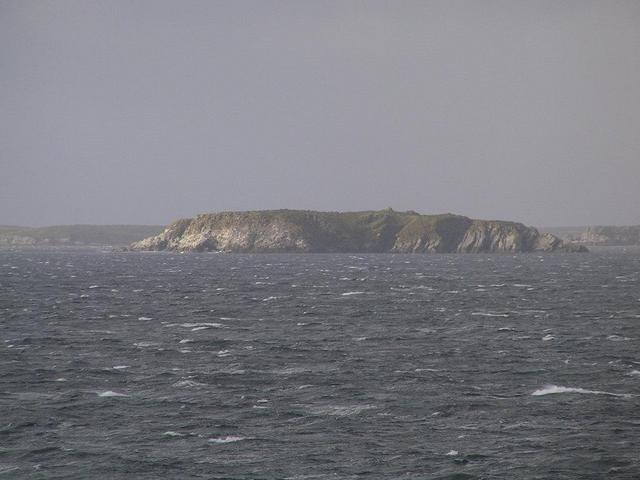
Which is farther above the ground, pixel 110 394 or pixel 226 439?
pixel 110 394

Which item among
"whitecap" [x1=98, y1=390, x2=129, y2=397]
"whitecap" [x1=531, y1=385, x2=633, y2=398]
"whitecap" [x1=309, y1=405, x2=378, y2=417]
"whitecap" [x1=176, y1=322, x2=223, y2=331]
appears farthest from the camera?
"whitecap" [x1=176, y1=322, x2=223, y2=331]

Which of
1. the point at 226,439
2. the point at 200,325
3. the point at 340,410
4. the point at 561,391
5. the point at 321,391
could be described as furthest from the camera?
the point at 200,325

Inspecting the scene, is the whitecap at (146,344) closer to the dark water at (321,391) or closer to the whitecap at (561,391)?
the dark water at (321,391)

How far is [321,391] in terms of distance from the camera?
1490 inches

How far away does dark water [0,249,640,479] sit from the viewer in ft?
91.1

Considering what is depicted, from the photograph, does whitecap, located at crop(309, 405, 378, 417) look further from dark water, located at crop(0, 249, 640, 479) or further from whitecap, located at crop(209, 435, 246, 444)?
whitecap, located at crop(209, 435, 246, 444)

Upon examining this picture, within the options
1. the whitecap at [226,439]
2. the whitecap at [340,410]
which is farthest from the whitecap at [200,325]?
the whitecap at [226,439]

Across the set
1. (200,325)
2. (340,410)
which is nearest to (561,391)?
(340,410)

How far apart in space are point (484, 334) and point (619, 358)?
1148 cm

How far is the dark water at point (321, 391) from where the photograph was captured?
91.1ft

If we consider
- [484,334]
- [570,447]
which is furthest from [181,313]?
[570,447]

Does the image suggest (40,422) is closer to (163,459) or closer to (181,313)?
(163,459)

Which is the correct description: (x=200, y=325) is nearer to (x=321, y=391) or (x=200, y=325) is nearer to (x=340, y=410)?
(x=321, y=391)

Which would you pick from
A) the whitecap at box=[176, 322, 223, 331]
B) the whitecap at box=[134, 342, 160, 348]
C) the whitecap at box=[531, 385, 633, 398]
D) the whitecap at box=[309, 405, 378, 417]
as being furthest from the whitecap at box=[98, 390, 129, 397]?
the whitecap at box=[176, 322, 223, 331]
